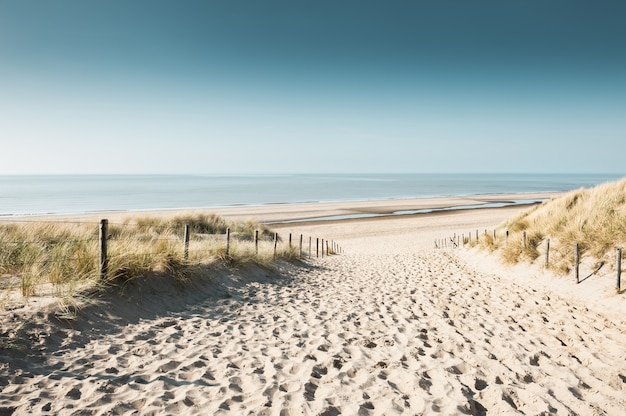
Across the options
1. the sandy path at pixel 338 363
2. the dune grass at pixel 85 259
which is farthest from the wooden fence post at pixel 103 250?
the sandy path at pixel 338 363

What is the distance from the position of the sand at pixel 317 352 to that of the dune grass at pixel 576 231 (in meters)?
1.29

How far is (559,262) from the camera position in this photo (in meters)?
11.3

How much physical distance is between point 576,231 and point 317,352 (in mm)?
10239

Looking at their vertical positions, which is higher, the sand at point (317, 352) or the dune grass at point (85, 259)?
the dune grass at point (85, 259)

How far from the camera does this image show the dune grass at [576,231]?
1035 centimetres

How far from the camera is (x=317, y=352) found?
5.52 m

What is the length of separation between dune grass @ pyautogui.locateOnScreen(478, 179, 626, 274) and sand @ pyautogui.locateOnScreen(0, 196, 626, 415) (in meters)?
1.29

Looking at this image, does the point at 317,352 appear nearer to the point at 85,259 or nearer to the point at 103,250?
the point at 103,250

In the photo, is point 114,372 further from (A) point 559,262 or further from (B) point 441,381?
(A) point 559,262

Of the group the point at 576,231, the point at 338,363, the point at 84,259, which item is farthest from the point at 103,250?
the point at 576,231

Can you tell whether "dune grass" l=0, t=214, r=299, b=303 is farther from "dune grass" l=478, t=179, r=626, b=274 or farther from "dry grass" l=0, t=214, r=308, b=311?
"dune grass" l=478, t=179, r=626, b=274

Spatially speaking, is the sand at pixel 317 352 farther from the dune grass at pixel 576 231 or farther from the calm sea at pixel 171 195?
the calm sea at pixel 171 195

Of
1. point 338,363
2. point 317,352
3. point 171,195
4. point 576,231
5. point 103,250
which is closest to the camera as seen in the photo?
point 338,363

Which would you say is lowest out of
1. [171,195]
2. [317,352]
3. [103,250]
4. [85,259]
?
[171,195]
